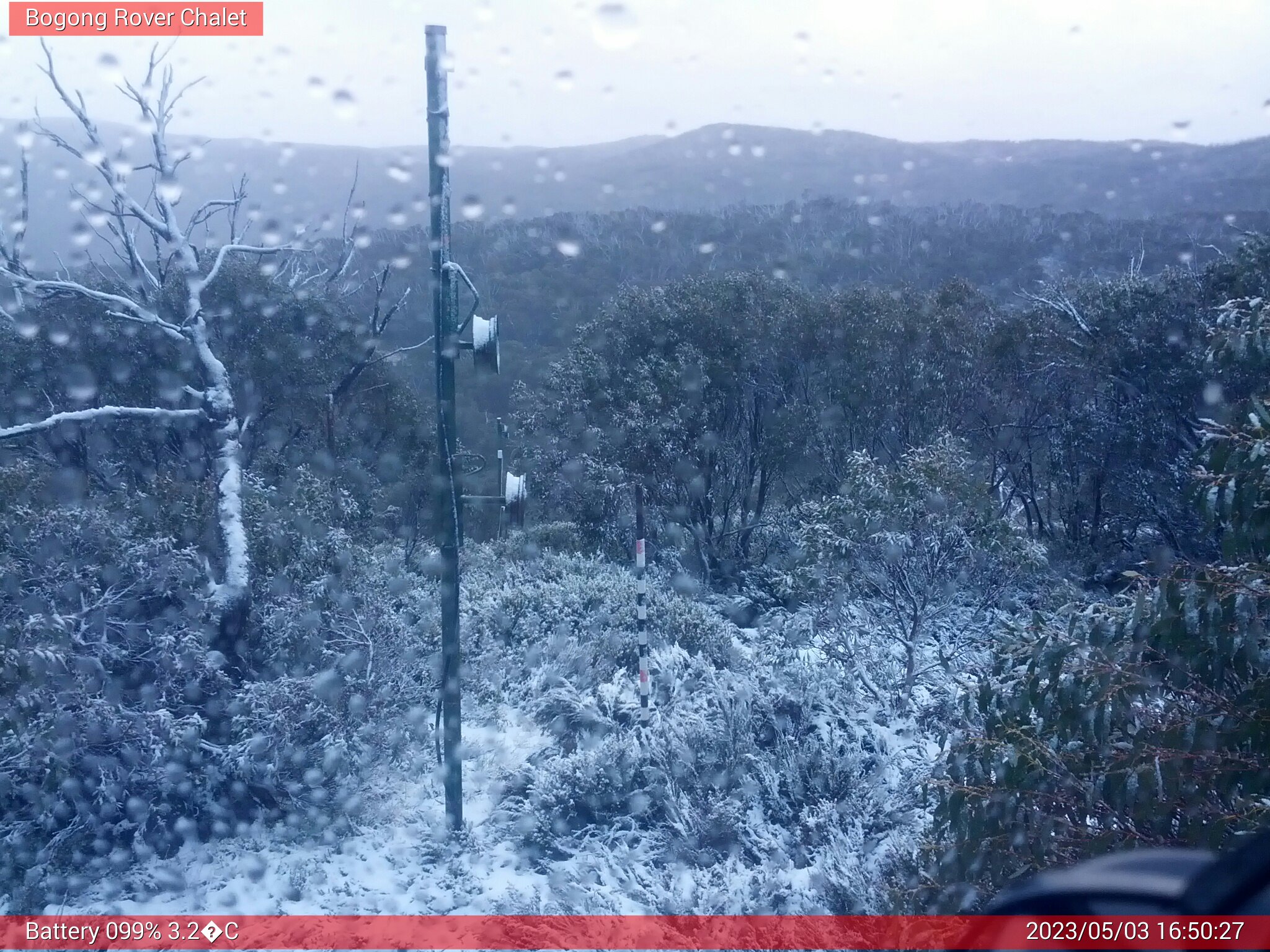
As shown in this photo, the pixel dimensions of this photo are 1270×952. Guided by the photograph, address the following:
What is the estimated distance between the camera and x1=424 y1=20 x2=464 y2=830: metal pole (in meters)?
5.40

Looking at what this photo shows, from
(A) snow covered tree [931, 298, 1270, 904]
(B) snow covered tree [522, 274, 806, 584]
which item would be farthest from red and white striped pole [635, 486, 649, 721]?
(A) snow covered tree [931, 298, 1270, 904]

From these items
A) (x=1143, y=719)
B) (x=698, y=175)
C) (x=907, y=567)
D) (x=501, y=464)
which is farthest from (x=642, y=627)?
(x=698, y=175)

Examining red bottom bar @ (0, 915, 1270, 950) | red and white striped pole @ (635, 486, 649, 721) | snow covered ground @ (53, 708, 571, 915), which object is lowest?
snow covered ground @ (53, 708, 571, 915)

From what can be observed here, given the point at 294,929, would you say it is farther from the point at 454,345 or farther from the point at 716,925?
the point at 454,345

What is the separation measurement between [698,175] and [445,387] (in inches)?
588

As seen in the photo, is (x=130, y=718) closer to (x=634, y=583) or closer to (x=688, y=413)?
(x=634, y=583)

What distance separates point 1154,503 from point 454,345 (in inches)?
274

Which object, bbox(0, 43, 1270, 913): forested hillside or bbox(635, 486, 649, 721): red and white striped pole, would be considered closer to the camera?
bbox(0, 43, 1270, 913): forested hillside

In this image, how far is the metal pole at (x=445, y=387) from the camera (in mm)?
5402

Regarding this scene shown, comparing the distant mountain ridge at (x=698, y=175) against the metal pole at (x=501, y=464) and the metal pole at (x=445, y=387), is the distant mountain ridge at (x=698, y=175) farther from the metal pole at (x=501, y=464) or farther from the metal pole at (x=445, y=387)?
the metal pole at (x=501, y=464)

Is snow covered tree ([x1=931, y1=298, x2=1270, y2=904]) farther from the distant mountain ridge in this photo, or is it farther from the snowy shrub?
the distant mountain ridge

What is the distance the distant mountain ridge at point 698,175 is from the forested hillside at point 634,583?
600 millimetres

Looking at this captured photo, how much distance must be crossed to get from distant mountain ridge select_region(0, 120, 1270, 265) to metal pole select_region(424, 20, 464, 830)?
2.65 feet

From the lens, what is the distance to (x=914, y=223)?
17984mm
